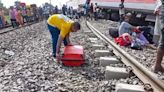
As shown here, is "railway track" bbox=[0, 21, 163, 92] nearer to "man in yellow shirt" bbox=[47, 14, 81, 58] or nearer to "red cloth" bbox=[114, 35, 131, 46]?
"man in yellow shirt" bbox=[47, 14, 81, 58]

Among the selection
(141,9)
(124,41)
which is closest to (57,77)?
(124,41)

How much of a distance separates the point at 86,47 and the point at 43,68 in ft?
10.3

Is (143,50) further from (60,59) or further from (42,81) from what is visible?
(42,81)

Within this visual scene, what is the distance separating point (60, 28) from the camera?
24.7 feet

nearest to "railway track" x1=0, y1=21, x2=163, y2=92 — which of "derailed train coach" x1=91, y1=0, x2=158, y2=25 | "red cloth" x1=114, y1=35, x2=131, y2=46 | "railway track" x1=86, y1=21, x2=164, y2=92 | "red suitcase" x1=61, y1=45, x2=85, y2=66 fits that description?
"railway track" x1=86, y1=21, x2=164, y2=92

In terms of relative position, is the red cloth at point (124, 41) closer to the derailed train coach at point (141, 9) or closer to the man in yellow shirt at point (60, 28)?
the man in yellow shirt at point (60, 28)

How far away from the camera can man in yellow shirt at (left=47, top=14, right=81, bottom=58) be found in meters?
6.98

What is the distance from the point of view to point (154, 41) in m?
A: 9.91

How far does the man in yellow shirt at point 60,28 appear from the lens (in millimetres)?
6984

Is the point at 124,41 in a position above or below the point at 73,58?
below

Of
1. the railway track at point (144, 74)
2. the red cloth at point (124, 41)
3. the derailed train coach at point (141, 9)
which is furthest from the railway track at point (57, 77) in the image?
the derailed train coach at point (141, 9)

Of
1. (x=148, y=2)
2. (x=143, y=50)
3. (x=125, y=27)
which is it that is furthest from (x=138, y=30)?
(x=148, y=2)

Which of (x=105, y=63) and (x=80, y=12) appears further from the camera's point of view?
(x=80, y=12)

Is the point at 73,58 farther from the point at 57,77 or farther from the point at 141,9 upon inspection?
the point at 141,9
